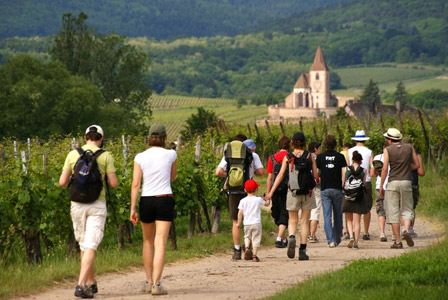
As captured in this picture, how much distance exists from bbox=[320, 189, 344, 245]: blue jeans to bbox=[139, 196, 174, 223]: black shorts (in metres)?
4.63

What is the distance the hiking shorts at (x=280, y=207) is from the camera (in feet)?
41.5

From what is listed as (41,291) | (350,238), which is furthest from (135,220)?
(350,238)

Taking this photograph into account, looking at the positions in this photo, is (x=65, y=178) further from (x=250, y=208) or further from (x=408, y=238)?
(x=408, y=238)

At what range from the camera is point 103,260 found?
1115 centimetres

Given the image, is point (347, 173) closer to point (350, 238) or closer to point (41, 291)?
point (350, 238)

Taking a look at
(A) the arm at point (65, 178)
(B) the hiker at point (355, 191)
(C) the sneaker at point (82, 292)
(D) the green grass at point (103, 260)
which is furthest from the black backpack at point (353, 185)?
(C) the sneaker at point (82, 292)

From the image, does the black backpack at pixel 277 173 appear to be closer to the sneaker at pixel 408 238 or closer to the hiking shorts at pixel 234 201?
the hiking shorts at pixel 234 201

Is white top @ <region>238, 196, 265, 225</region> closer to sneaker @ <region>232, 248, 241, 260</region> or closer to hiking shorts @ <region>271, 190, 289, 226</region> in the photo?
sneaker @ <region>232, 248, 241, 260</region>

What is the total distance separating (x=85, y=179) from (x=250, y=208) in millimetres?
3376

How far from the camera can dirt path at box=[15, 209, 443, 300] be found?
9.16 m

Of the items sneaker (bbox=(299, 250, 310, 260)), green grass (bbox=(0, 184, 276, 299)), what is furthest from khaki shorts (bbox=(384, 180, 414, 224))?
green grass (bbox=(0, 184, 276, 299))

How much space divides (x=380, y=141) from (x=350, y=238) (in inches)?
673

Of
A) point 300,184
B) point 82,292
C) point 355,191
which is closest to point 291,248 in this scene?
point 300,184

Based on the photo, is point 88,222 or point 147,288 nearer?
point 88,222
